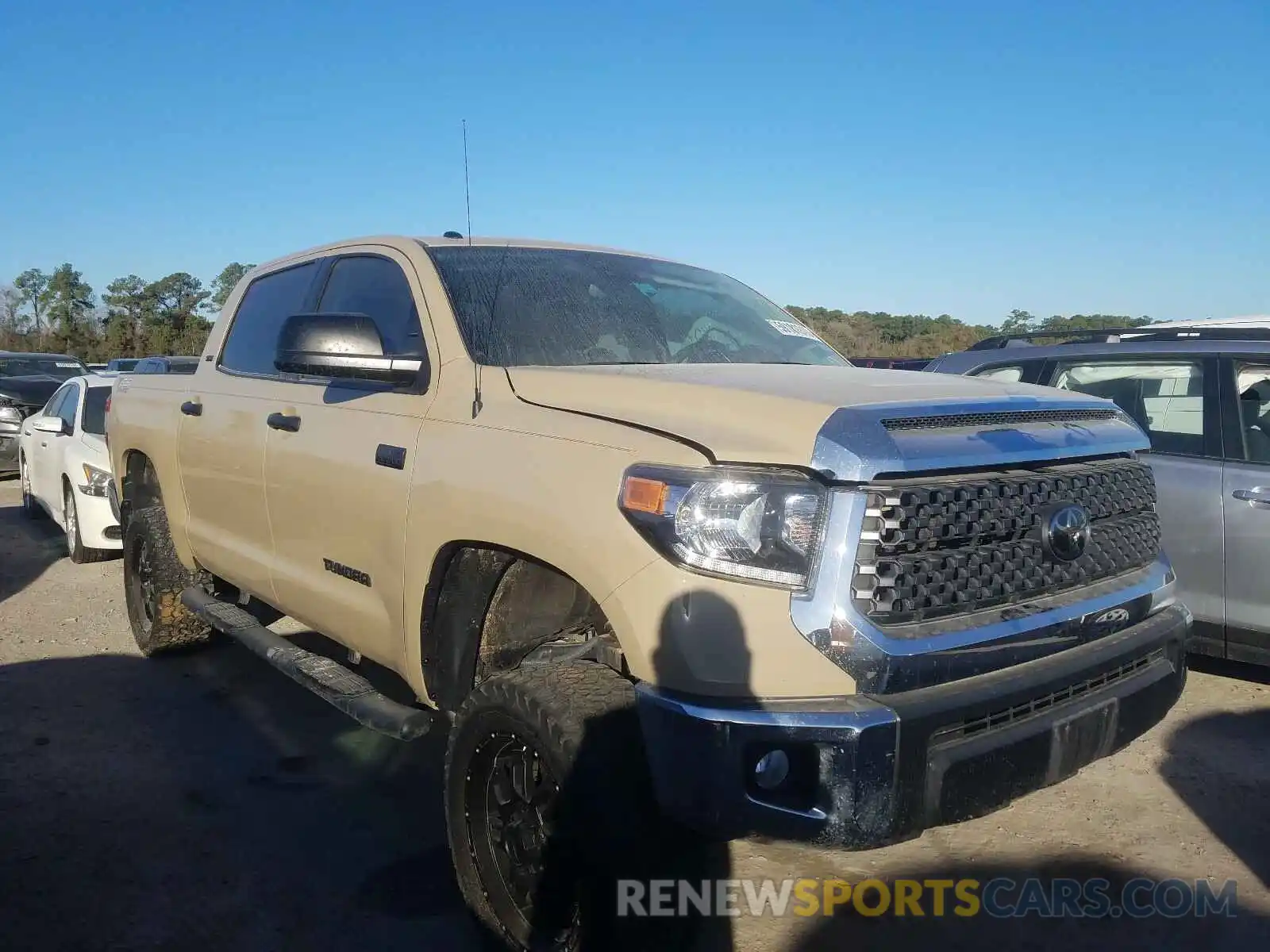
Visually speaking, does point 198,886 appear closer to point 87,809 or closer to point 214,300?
point 87,809

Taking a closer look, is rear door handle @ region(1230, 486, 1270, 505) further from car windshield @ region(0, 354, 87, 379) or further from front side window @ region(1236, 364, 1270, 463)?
car windshield @ region(0, 354, 87, 379)

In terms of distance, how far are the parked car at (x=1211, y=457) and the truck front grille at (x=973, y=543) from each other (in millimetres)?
2292

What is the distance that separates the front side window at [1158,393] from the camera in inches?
201

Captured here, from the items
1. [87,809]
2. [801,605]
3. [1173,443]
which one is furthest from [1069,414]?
[87,809]

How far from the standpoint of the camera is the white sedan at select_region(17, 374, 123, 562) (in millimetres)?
7930

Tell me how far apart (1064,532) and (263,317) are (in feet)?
12.1

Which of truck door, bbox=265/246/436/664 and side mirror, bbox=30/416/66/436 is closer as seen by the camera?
truck door, bbox=265/246/436/664

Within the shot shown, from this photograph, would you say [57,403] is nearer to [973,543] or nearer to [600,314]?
[600,314]

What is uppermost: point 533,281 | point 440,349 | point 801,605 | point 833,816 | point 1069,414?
point 533,281

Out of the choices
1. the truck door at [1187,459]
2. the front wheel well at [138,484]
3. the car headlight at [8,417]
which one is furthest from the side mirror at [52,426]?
the truck door at [1187,459]

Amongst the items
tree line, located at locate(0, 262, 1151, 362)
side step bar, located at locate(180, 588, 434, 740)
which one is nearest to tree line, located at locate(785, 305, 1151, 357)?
tree line, located at locate(0, 262, 1151, 362)

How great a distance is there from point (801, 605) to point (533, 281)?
1.86m

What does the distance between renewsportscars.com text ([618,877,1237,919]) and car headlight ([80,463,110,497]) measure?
6.46 m

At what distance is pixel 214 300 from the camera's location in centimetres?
5006
